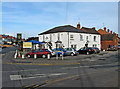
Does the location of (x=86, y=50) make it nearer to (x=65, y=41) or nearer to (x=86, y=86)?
(x=65, y=41)

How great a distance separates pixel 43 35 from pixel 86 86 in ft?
126

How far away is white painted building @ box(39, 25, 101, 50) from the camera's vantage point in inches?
1537

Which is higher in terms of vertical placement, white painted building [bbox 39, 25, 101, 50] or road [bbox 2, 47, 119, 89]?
white painted building [bbox 39, 25, 101, 50]

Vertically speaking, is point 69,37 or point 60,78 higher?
point 69,37

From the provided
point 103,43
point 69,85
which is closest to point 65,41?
point 103,43

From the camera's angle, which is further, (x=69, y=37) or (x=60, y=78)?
(x=69, y=37)

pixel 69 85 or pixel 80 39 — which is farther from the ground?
pixel 80 39

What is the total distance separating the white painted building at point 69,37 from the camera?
128ft

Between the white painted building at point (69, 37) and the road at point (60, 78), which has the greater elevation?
the white painted building at point (69, 37)

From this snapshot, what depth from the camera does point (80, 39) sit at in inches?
1639

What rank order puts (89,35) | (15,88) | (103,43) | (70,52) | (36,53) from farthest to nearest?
(103,43), (89,35), (70,52), (36,53), (15,88)

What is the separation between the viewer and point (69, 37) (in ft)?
129

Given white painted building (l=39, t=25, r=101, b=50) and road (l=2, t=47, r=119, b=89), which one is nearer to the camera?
road (l=2, t=47, r=119, b=89)

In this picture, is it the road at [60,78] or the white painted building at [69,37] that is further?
the white painted building at [69,37]
